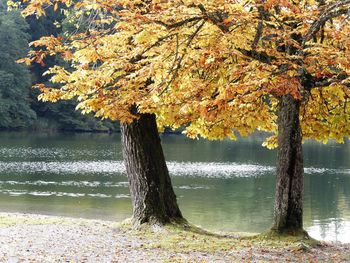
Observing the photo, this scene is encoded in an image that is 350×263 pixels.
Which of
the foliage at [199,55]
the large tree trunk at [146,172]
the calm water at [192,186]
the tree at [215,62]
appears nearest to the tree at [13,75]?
the calm water at [192,186]

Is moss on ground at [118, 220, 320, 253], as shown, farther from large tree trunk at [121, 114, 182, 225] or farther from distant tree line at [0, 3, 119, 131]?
distant tree line at [0, 3, 119, 131]

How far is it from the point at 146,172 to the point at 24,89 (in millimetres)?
57088

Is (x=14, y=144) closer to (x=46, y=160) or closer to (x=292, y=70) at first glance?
(x=46, y=160)

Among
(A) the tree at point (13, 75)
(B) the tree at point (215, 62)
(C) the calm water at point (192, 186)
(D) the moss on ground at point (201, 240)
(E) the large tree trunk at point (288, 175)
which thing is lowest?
(C) the calm water at point (192, 186)

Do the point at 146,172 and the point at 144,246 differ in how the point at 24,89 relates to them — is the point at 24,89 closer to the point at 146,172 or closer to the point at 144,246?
the point at 146,172

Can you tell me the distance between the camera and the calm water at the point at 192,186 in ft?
73.1

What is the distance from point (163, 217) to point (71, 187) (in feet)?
57.4

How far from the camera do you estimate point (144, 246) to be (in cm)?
1087

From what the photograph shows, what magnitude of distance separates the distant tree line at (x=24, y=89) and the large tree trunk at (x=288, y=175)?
48.9 m

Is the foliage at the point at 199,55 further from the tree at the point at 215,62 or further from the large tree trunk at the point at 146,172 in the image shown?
the large tree trunk at the point at 146,172

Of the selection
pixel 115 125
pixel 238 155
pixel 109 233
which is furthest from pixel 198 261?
pixel 115 125

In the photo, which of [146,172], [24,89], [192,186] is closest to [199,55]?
[146,172]

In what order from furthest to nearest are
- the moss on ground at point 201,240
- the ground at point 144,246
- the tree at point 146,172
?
1. the tree at point 146,172
2. the moss on ground at point 201,240
3. the ground at point 144,246

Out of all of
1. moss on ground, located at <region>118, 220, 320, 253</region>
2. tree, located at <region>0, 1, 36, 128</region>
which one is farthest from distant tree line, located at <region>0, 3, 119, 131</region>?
moss on ground, located at <region>118, 220, 320, 253</region>
